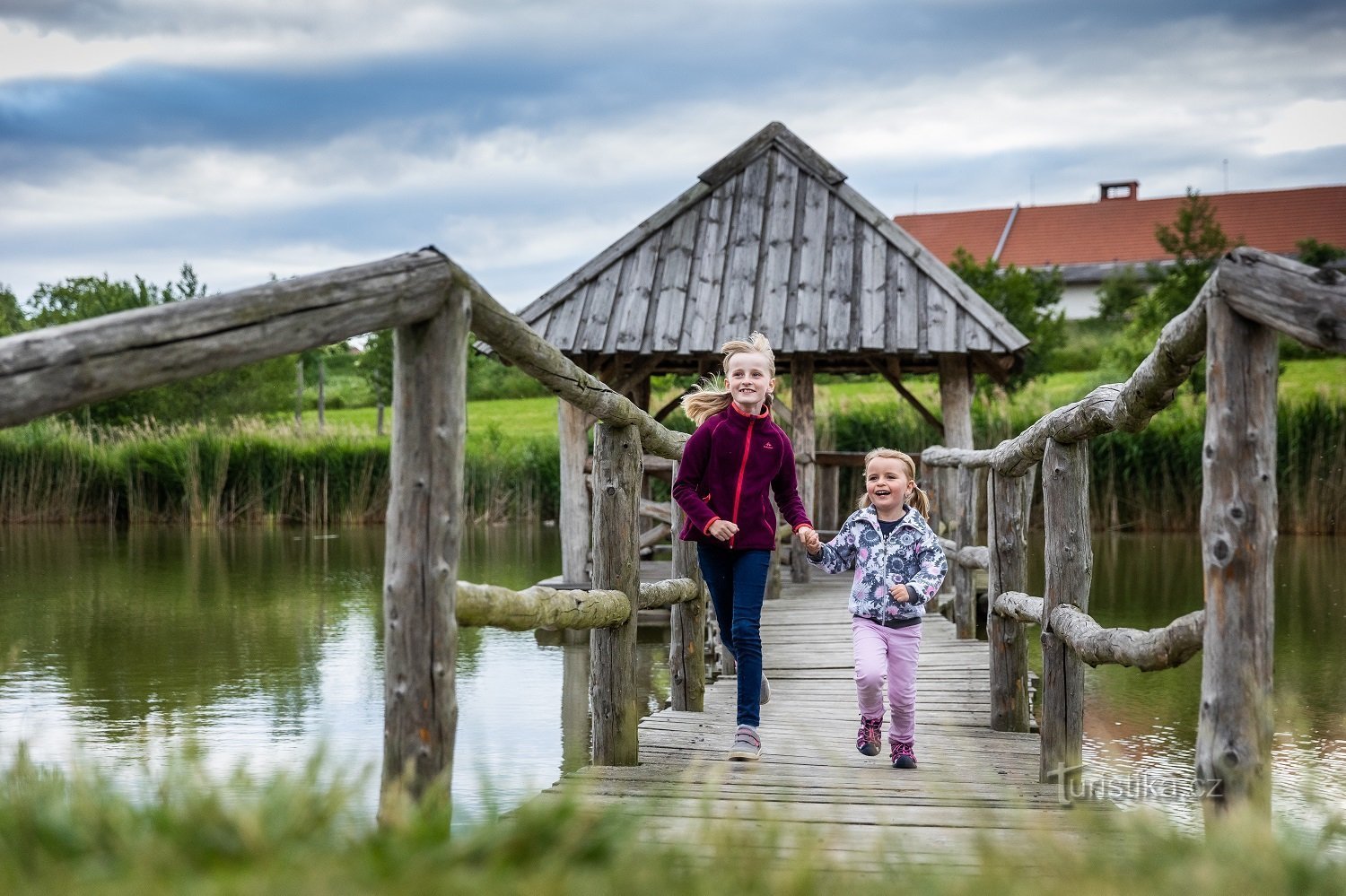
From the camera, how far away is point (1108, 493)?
67.1 feet

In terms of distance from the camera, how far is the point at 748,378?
206 inches

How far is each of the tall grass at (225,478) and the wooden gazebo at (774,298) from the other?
9.98m

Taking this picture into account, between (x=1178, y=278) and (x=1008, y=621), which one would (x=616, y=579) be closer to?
(x=1008, y=621)

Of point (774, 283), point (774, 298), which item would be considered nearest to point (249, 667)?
point (774, 298)

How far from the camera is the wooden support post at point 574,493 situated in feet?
39.9

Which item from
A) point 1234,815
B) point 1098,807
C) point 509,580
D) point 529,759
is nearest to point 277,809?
point 1234,815

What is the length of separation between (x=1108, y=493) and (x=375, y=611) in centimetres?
1167

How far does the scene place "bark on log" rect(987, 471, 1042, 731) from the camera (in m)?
5.77

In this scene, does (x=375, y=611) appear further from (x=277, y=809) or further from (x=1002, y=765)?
(x=277, y=809)

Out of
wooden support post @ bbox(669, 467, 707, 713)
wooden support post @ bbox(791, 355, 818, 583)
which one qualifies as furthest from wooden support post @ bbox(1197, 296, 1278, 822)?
wooden support post @ bbox(791, 355, 818, 583)

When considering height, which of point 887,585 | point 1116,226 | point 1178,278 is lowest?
point 887,585

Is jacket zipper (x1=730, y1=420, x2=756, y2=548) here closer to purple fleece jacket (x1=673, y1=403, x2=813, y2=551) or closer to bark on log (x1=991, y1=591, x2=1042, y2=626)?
purple fleece jacket (x1=673, y1=403, x2=813, y2=551)

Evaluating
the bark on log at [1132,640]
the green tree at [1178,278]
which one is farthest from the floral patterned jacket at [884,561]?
the green tree at [1178,278]

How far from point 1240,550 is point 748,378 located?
8.17ft
